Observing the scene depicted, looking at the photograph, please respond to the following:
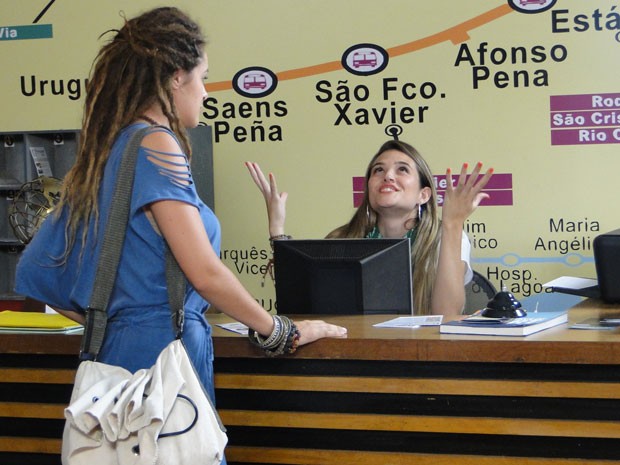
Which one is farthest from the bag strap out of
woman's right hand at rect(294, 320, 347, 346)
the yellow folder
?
the yellow folder

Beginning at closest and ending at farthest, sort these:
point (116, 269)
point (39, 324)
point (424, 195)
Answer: point (116, 269) < point (39, 324) < point (424, 195)

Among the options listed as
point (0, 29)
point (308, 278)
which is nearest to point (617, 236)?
point (308, 278)

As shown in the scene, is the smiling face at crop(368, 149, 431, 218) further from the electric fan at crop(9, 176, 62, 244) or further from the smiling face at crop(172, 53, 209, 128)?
the electric fan at crop(9, 176, 62, 244)

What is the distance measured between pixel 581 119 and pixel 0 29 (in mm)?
3319

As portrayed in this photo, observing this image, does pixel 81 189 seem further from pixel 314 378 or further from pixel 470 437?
pixel 470 437

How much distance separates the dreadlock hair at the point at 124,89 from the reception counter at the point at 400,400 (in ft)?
1.91

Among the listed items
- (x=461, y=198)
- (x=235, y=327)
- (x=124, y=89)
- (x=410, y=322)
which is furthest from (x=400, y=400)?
→ (x=461, y=198)

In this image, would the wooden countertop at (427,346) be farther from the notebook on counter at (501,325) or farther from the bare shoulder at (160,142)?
the bare shoulder at (160,142)

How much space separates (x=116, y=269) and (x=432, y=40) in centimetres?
323

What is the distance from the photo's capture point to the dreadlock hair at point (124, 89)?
1923 mm

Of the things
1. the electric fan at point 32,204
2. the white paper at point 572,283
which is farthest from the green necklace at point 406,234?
the electric fan at point 32,204

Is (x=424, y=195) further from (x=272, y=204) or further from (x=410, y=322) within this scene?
(x=410, y=322)

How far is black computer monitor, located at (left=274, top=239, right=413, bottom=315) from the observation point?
2.84 metres

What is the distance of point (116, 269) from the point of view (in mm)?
1863
